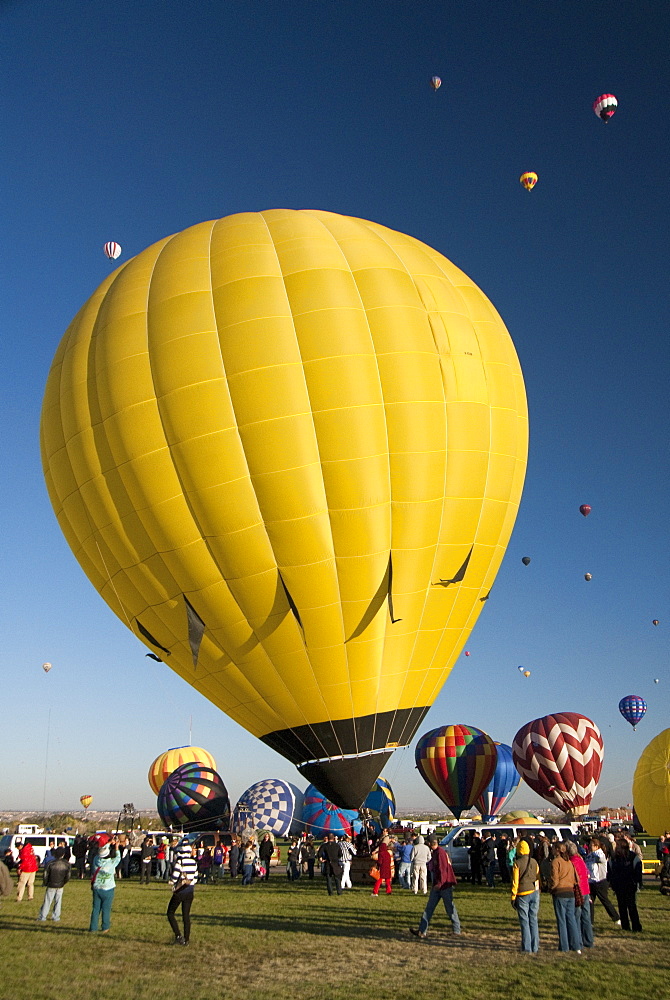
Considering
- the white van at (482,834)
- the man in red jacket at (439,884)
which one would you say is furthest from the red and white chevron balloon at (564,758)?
the man in red jacket at (439,884)

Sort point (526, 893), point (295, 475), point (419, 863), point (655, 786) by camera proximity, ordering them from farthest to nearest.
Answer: point (655, 786), point (419, 863), point (295, 475), point (526, 893)

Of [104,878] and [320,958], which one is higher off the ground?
[104,878]

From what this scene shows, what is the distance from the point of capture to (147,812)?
175m

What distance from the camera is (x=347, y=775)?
13953 millimetres

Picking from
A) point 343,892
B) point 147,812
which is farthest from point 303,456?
point 147,812

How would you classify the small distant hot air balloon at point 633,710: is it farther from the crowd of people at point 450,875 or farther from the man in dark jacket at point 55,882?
the man in dark jacket at point 55,882

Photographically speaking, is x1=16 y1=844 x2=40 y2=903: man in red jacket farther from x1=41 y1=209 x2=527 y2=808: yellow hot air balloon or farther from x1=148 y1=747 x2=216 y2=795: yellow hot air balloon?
x1=148 y1=747 x2=216 y2=795: yellow hot air balloon

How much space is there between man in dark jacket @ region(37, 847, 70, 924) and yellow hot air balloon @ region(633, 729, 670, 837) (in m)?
18.2

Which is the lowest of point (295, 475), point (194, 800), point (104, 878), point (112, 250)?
point (104, 878)

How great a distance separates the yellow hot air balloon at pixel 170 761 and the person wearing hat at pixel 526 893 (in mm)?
33173

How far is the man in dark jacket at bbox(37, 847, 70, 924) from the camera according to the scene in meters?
11.6

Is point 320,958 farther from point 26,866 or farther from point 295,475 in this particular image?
point 26,866

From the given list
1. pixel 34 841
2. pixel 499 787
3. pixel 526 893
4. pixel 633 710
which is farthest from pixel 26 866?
pixel 633 710

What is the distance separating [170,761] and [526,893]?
1381 inches
